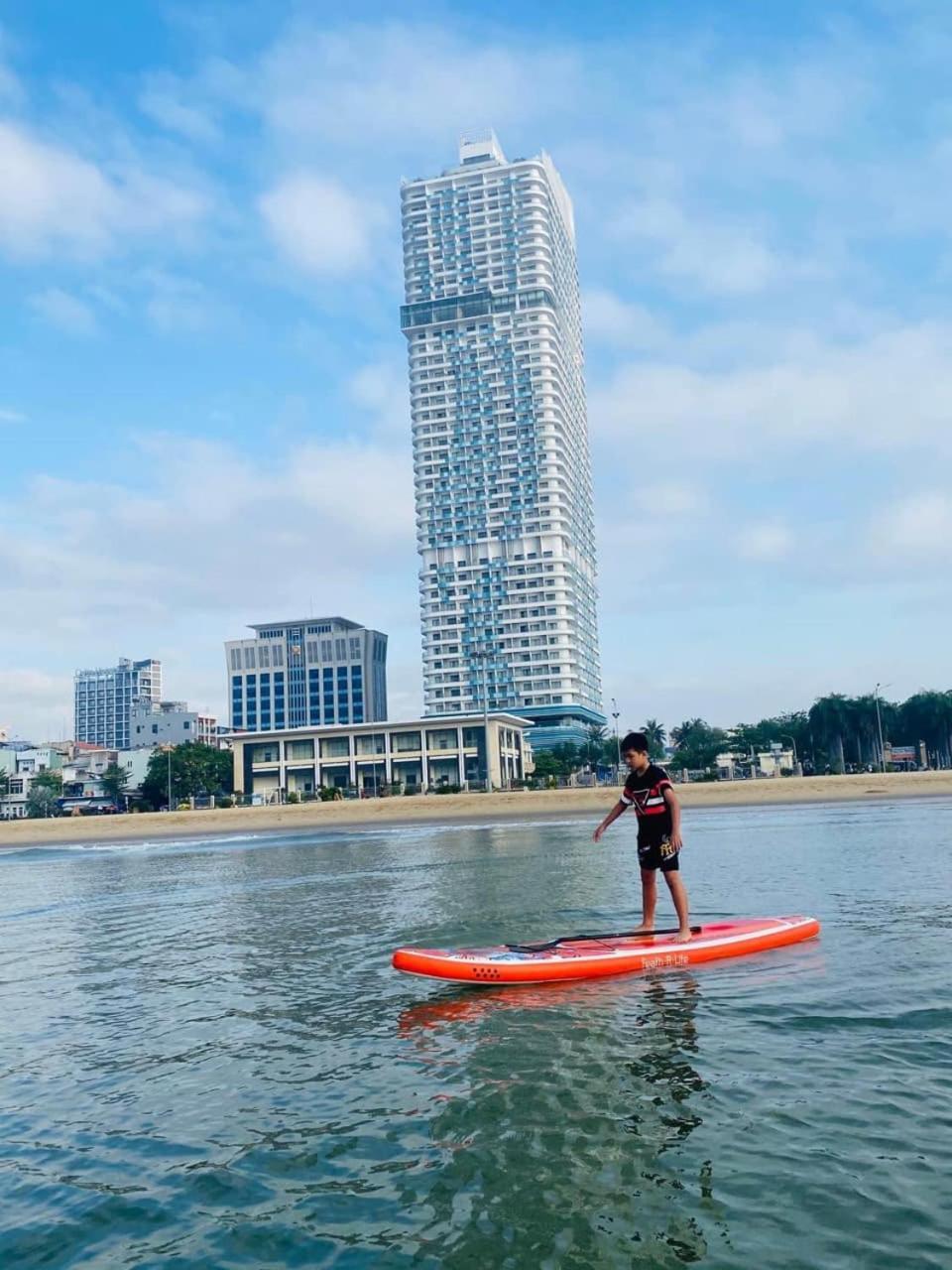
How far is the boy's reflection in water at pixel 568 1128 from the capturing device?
4.99 m

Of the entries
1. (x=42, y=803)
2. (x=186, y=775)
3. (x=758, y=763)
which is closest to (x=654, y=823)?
(x=186, y=775)

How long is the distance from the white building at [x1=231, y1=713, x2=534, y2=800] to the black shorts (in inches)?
3938

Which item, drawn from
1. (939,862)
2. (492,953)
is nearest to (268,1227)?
(492,953)

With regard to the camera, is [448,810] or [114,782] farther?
[114,782]

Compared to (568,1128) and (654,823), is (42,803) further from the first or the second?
(568,1128)

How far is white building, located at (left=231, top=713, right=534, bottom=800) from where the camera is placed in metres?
114

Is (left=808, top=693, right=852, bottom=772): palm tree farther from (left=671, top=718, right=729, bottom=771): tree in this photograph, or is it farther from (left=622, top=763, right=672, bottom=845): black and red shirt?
(left=622, top=763, right=672, bottom=845): black and red shirt

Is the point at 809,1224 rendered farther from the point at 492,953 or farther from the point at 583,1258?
the point at 492,953

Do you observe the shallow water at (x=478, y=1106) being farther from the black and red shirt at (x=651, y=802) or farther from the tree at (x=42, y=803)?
the tree at (x=42, y=803)

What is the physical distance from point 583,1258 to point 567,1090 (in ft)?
8.10

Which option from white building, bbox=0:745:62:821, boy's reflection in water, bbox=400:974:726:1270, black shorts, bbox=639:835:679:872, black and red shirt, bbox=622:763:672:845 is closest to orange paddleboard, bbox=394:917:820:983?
boy's reflection in water, bbox=400:974:726:1270

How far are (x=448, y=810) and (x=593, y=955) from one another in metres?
66.9

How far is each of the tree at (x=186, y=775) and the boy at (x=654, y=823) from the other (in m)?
112

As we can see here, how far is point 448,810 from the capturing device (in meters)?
76.9
